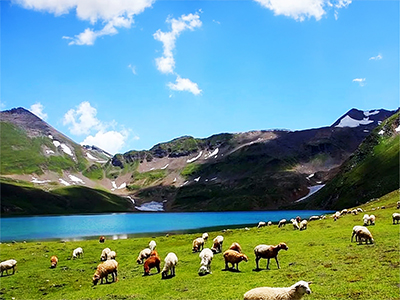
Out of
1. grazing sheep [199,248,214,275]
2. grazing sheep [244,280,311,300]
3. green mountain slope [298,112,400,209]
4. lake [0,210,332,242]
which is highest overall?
green mountain slope [298,112,400,209]

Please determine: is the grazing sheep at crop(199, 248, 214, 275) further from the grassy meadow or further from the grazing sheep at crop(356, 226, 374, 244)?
the grazing sheep at crop(356, 226, 374, 244)

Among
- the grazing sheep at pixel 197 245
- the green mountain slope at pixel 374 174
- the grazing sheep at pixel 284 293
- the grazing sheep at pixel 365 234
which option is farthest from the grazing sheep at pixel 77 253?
the green mountain slope at pixel 374 174

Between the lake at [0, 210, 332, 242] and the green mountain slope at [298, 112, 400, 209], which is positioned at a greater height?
the green mountain slope at [298, 112, 400, 209]

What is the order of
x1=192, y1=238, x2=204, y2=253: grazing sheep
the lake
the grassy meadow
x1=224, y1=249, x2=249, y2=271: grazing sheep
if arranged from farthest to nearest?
1. the lake
2. x1=192, y1=238, x2=204, y2=253: grazing sheep
3. x1=224, y1=249, x2=249, y2=271: grazing sheep
4. the grassy meadow

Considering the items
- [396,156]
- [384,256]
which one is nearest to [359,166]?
[396,156]

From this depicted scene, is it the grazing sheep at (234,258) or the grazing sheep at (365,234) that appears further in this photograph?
the grazing sheep at (365,234)

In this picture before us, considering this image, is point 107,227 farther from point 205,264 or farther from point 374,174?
point 374,174

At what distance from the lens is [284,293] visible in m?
14.8

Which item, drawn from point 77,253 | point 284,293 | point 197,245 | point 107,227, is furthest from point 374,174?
point 284,293

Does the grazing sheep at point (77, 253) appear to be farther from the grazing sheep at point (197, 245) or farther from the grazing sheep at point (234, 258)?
the grazing sheep at point (234, 258)

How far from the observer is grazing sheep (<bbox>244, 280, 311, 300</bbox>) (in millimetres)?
14432

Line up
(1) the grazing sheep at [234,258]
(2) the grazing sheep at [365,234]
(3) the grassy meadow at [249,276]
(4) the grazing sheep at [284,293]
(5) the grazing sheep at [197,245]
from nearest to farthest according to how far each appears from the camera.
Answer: (4) the grazing sheep at [284,293]
(3) the grassy meadow at [249,276]
(1) the grazing sheep at [234,258]
(2) the grazing sheep at [365,234]
(5) the grazing sheep at [197,245]

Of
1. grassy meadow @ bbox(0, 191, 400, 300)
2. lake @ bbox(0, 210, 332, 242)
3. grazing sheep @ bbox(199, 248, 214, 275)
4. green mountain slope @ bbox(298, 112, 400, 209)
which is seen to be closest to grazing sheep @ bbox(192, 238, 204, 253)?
grassy meadow @ bbox(0, 191, 400, 300)

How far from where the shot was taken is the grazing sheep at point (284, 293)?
47.3 ft
